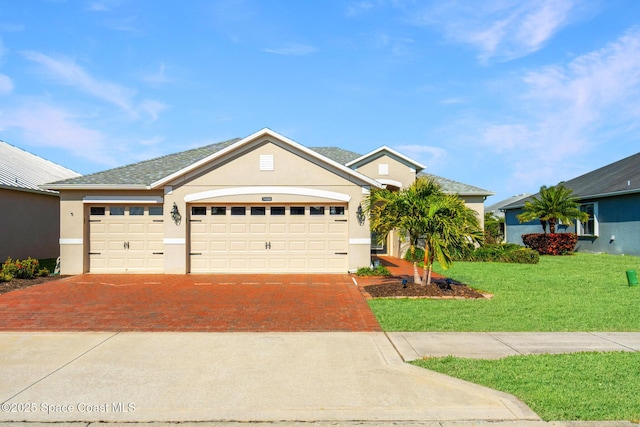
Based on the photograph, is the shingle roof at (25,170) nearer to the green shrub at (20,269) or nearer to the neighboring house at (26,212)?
the neighboring house at (26,212)

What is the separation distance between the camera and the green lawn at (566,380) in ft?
Answer: 15.0

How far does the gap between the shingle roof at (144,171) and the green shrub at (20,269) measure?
302 centimetres

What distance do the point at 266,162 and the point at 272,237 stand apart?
2.68m

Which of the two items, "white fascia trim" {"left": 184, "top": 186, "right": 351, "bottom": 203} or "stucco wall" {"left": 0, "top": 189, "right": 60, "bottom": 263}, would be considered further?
"stucco wall" {"left": 0, "top": 189, "right": 60, "bottom": 263}

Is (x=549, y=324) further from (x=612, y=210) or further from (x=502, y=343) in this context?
(x=612, y=210)

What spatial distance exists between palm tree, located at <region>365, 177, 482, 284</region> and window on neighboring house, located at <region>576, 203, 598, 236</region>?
1856 cm

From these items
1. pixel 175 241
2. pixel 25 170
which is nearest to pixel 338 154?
pixel 175 241

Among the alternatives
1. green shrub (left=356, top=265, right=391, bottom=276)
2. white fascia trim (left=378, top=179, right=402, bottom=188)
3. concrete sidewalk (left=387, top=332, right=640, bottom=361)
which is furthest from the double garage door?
concrete sidewalk (left=387, top=332, right=640, bottom=361)

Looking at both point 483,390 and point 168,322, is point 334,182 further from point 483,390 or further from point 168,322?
point 483,390

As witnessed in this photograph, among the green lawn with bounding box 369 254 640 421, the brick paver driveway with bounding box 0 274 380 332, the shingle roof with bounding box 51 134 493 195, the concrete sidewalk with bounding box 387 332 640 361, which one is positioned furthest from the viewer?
the shingle roof with bounding box 51 134 493 195

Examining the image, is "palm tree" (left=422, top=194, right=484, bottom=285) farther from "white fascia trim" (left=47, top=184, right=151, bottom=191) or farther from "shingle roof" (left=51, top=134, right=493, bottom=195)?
"white fascia trim" (left=47, top=184, right=151, bottom=191)

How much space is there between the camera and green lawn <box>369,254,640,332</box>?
8.27 metres

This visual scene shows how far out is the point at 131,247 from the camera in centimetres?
1630

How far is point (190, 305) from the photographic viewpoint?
10.4 metres
